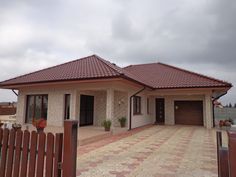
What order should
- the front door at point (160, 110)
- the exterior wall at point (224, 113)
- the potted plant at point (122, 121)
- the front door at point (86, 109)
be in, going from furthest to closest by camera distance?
1. the exterior wall at point (224, 113)
2. the front door at point (160, 110)
3. the front door at point (86, 109)
4. the potted plant at point (122, 121)

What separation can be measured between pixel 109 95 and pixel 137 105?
406 cm

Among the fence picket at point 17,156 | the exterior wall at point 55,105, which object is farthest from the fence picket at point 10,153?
the exterior wall at point 55,105

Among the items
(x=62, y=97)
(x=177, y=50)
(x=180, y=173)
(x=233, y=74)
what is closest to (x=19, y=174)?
(x=180, y=173)

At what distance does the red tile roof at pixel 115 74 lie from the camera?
10.8 m

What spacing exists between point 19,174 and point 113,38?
36.9 feet

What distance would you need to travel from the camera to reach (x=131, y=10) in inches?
395

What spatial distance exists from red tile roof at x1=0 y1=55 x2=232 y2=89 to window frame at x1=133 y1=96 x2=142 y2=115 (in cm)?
124

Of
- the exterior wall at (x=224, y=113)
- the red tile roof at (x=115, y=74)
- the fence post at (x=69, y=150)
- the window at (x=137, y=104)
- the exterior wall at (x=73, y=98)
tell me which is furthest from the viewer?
the exterior wall at (x=224, y=113)

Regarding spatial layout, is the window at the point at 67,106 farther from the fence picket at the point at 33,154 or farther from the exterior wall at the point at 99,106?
the fence picket at the point at 33,154

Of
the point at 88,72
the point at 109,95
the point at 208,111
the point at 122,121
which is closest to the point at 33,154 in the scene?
the point at 109,95

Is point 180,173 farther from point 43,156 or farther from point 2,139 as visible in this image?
point 2,139

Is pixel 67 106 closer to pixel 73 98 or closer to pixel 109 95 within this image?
pixel 73 98

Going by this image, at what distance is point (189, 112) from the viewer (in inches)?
640

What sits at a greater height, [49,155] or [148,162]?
[49,155]
